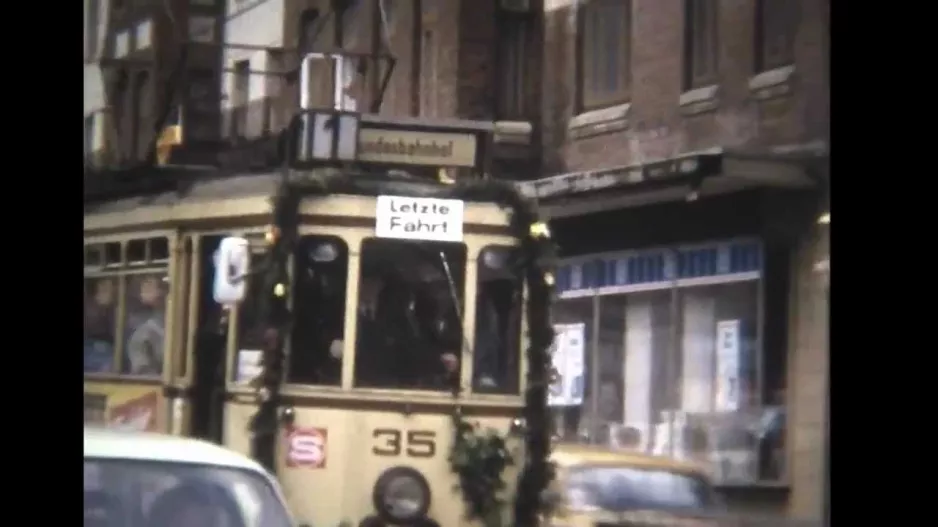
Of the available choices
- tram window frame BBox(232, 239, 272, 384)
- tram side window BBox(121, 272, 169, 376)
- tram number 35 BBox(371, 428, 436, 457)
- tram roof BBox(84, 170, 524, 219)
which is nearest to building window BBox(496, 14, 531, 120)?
tram roof BBox(84, 170, 524, 219)

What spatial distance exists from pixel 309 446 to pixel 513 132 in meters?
0.90

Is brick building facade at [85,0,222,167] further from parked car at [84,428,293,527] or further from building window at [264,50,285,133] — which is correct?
parked car at [84,428,293,527]

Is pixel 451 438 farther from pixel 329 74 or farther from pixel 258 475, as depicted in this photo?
pixel 329 74

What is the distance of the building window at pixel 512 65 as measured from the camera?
4004 mm

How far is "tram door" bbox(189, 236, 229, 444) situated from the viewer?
3883 mm

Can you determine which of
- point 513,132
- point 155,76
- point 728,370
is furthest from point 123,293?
point 728,370

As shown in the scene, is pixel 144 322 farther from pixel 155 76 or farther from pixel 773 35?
pixel 773 35

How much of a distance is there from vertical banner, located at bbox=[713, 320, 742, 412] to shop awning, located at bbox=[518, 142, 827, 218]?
34 cm

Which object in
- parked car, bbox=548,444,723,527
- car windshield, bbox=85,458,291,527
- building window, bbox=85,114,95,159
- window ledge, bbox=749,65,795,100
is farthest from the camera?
building window, bbox=85,114,95,159

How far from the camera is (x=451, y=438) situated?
3.85m

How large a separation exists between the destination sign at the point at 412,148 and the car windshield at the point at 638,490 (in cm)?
80

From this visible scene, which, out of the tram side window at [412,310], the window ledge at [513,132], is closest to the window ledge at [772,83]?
the window ledge at [513,132]

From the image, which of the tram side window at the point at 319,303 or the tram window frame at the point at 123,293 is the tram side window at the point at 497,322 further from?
the tram window frame at the point at 123,293

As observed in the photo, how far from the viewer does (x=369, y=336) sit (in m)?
3.91
